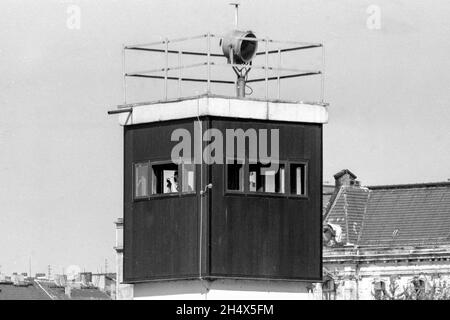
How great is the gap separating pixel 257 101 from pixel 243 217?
6.47 feet

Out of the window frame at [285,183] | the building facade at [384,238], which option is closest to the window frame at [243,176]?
the window frame at [285,183]

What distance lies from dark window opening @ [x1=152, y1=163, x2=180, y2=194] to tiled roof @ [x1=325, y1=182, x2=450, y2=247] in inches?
3680

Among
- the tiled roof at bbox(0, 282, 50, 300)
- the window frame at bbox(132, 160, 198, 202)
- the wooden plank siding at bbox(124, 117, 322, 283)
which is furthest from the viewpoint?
the tiled roof at bbox(0, 282, 50, 300)

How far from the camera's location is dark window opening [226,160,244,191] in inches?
1345

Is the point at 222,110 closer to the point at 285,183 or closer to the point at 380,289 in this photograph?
the point at 285,183

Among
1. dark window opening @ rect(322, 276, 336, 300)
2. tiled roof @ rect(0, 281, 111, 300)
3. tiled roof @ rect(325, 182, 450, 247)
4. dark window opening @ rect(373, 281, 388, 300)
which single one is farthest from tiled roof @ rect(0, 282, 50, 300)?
dark window opening @ rect(373, 281, 388, 300)

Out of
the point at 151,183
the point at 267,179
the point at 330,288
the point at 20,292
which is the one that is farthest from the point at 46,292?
the point at 267,179

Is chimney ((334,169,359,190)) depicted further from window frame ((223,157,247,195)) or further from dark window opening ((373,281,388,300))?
window frame ((223,157,247,195))

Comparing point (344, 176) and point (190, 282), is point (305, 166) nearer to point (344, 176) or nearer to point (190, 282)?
point (190, 282)

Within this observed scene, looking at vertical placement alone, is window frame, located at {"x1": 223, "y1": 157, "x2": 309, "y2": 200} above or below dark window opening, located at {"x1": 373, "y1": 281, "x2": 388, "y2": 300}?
above

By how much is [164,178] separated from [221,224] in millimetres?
1678

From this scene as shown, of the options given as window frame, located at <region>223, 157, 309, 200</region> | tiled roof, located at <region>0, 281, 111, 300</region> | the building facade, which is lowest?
tiled roof, located at <region>0, 281, 111, 300</region>

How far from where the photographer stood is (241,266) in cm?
3400

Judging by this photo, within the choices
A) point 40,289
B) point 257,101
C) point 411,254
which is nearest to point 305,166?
point 257,101
